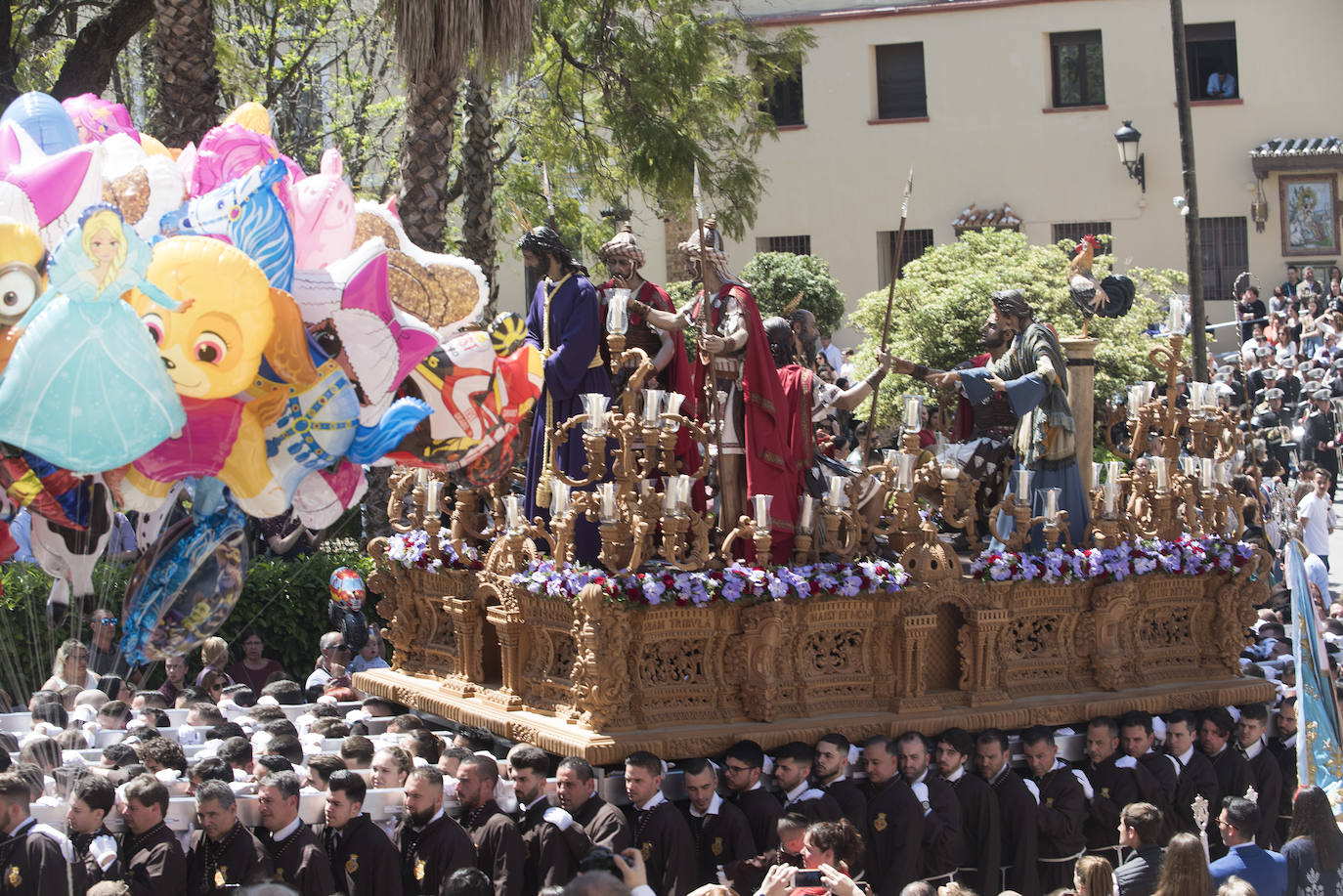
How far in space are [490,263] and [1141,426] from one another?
796 centimetres

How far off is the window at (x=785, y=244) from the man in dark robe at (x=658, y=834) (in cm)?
2314

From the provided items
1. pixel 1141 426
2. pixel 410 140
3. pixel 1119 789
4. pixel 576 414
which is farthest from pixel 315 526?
pixel 410 140

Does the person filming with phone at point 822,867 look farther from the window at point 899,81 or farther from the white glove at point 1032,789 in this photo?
the window at point 899,81

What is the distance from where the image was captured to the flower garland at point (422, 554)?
10914 mm

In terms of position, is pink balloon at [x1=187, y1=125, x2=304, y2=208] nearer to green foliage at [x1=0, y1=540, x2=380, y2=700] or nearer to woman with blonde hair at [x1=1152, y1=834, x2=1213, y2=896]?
woman with blonde hair at [x1=1152, y1=834, x2=1213, y2=896]

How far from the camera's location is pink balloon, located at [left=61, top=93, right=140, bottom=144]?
8.31 meters

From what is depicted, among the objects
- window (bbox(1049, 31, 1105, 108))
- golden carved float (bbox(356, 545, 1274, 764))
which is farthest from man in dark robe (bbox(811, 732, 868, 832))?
window (bbox(1049, 31, 1105, 108))

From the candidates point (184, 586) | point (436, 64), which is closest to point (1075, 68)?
point (436, 64)

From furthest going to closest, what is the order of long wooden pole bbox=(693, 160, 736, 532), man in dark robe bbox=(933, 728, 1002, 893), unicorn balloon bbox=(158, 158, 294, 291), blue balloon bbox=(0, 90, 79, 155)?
long wooden pole bbox=(693, 160, 736, 532) → man in dark robe bbox=(933, 728, 1002, 893) → blue balloon bbox=(0, 90, 79, 155) → unicorn balloon bbox=(158, 158, 294, 291)

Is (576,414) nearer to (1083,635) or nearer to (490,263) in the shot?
(1083,635)

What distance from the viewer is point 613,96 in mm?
19312

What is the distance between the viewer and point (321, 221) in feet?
26.4

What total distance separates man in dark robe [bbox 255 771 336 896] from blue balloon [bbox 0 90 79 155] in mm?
3220

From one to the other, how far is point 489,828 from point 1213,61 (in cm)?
2641
